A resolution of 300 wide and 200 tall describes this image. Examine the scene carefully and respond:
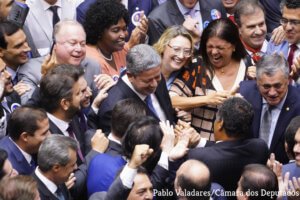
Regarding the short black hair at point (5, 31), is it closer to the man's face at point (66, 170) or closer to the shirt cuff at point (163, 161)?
the man's face at point (66, 170)

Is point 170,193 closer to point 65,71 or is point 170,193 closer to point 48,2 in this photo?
point 65,71

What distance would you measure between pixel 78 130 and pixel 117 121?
26.2 inches

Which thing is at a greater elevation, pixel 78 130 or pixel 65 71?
pixel 65 71

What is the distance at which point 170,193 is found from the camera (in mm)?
6262

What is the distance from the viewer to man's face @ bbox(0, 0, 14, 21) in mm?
8102

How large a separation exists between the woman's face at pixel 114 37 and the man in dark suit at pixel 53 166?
6.94 ft

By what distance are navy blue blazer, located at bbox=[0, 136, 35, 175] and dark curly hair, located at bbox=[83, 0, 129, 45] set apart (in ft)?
6.19

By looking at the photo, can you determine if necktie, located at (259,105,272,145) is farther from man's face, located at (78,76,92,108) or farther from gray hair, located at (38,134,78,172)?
gray hair, located at (38,134,78,172)

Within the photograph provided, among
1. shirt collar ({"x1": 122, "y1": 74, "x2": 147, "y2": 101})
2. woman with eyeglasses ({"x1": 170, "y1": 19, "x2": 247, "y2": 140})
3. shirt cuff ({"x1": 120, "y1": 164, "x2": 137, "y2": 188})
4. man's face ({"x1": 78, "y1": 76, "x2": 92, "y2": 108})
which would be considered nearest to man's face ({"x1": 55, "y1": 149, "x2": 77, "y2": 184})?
shirt cuff ({"x1": 120, "y1": 164, "x2": 137, "y2": 188})

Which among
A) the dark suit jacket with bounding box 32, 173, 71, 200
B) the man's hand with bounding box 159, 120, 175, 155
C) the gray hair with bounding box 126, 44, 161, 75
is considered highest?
the gray hair with bounding box 126, 44, 161, 75

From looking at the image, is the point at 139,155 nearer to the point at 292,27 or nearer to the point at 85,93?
the point at 85,93

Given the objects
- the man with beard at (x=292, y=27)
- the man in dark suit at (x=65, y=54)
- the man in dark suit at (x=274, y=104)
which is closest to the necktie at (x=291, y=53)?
the man with beard at (x=292, y=27)

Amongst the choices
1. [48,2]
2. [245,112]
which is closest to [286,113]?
[245,112]

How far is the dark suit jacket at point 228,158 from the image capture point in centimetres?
627
